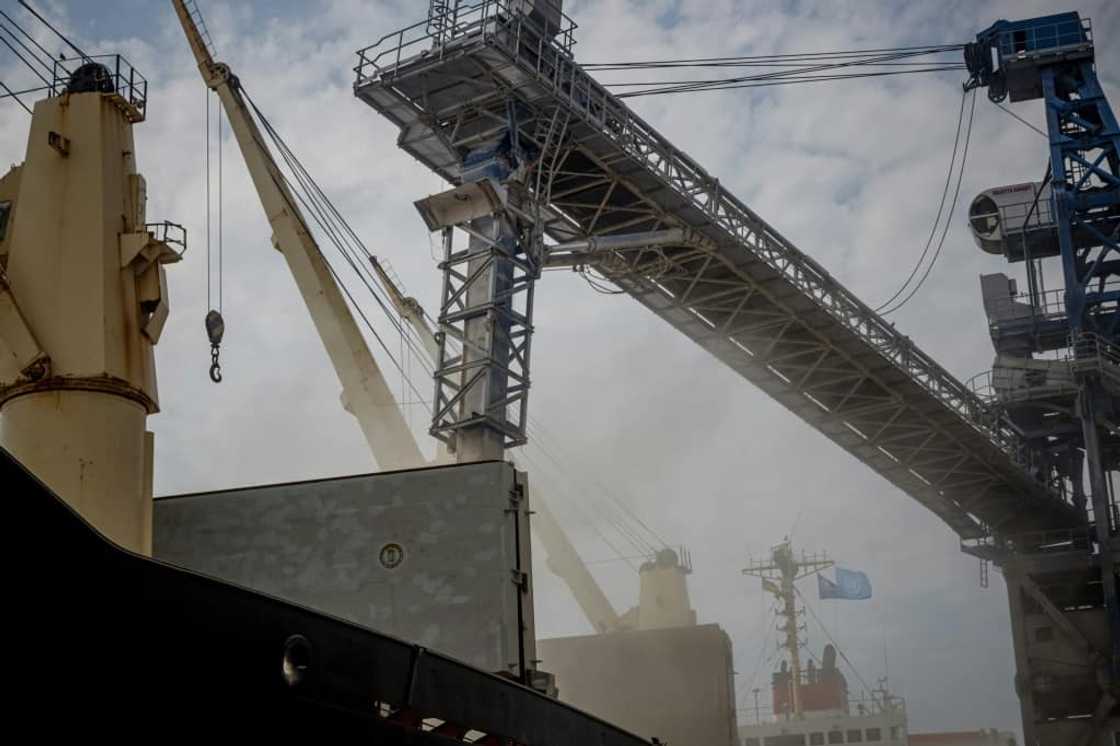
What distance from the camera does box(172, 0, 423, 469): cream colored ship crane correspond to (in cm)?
2662

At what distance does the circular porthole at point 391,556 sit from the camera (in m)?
14.3

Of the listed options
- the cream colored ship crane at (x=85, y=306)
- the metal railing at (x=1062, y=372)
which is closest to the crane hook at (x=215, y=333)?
the cream colored ship crane at (x=85, y=306)

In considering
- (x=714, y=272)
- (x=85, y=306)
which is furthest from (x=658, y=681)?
(x=85, y=306)

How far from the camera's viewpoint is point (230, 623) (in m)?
8.93

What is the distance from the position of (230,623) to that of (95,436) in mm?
6134

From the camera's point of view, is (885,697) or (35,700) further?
(885,697)

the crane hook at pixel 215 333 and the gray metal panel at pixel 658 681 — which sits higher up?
the crane hook at pixel 215 333

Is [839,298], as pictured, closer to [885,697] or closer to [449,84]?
[449,84]

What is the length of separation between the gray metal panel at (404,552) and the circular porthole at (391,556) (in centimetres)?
2

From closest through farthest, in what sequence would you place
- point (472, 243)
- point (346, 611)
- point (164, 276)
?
point (346, 611)
point (164, 276)
point (472, 243)

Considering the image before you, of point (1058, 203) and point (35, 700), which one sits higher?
point (1058, 203)

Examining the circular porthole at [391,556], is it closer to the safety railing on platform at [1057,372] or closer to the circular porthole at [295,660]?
the circular porthole at [295,660]

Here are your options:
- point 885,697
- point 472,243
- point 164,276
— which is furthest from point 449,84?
point 885,697

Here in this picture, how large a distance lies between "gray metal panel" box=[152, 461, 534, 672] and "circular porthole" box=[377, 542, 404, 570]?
2 centimetres
